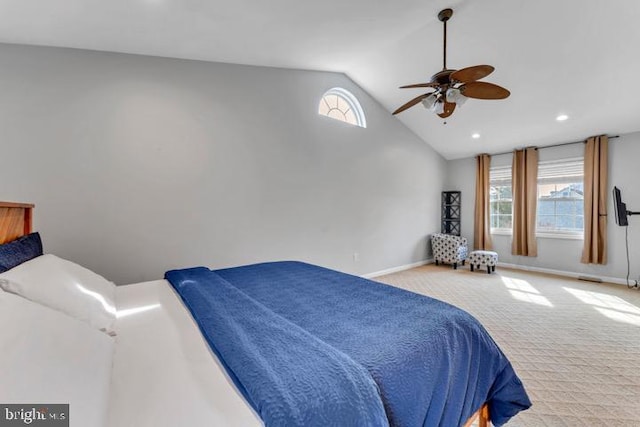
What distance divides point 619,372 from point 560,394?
0.67m

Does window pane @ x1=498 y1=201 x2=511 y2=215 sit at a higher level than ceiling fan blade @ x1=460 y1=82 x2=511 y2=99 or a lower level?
lower

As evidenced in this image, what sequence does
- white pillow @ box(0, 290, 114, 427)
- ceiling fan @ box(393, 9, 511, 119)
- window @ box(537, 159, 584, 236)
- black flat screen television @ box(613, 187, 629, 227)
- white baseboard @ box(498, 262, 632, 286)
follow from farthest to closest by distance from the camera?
1. window @ box(537, 159, 584, 236)
2. white baseboard @ box(498, 262, 632, 286)
3. black flat screen television @ box(613, 187, 629, 227)
4. ceiling fan @ box(393, 9, 511, 119)
5. white pillow @ box(0, 290, 114, 427)

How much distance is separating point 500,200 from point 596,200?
4.66ft

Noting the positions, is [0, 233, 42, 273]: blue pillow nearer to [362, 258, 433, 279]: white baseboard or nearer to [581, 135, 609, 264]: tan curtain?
[362, 258, 433, 279]: white baseboard

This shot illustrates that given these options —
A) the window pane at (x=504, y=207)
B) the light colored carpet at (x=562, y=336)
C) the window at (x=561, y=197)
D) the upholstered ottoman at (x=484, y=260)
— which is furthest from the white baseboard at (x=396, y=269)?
the window at (x=561, y=197)

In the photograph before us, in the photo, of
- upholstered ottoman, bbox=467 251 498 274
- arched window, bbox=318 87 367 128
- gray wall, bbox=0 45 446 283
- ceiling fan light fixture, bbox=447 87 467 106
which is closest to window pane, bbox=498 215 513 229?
upholstered ottoman, bbox=467 251 498 274

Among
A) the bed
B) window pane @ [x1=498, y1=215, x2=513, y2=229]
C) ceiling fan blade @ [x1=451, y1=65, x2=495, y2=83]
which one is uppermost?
ceiling fan blade @ [x1=451, y1=65, x2=495, y2=83]

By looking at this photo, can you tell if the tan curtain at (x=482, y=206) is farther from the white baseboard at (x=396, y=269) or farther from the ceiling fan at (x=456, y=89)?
the ceiling fan at (x=456, y=89)

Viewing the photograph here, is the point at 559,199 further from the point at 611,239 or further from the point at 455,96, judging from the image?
the point at 455,96

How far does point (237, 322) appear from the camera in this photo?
3.91 feet

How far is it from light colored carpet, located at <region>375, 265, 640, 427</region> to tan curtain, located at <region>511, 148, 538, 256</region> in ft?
2.18

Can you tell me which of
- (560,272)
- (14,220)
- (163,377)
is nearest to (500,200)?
(560,272)

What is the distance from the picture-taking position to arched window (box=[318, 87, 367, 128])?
4066 mm

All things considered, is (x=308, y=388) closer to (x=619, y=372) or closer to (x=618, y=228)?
(x=619, y=372)
